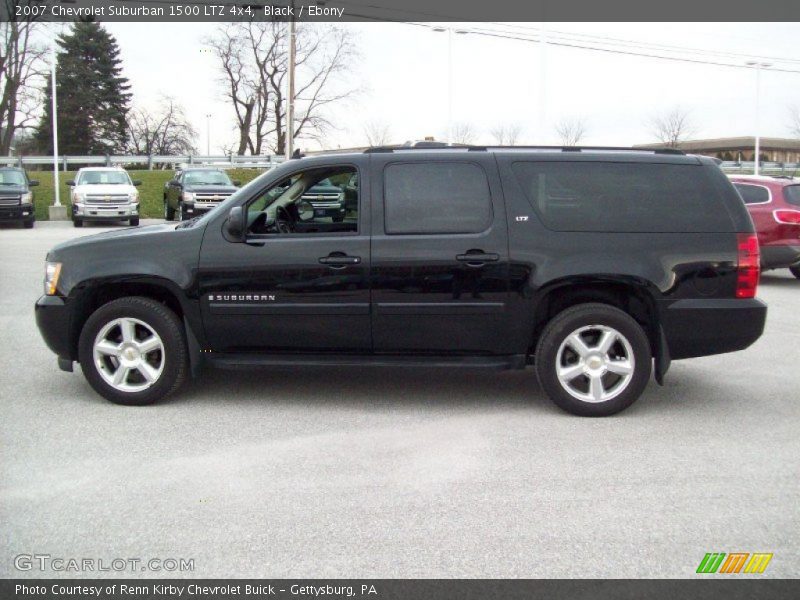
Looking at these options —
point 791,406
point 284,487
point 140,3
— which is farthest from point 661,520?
point 140,3

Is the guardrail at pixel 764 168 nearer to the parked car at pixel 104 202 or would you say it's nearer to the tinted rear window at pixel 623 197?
the parked car at pixel 104 202

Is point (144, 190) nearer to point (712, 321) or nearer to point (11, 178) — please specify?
point (11, 178)

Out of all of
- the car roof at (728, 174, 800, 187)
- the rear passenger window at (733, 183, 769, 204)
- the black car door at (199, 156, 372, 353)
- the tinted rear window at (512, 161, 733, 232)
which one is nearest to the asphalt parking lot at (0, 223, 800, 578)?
the black car door at (199, 156, 372, 353)

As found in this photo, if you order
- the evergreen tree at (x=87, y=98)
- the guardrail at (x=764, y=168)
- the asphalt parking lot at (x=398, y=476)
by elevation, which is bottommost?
the asphalt parking lot at (x=398, y=476)

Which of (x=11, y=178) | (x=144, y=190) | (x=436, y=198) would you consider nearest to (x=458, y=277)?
(x=436, y=198)

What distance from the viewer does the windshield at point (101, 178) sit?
27.8 m

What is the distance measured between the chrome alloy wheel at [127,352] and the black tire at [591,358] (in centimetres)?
274

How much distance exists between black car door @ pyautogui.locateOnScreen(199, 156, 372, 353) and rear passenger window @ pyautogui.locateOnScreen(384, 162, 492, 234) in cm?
22

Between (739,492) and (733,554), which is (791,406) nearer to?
(739,492)

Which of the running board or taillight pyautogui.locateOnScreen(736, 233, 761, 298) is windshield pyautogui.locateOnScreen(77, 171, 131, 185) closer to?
the running board

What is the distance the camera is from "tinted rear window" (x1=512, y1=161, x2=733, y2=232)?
6137mm

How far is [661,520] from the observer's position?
423 cm

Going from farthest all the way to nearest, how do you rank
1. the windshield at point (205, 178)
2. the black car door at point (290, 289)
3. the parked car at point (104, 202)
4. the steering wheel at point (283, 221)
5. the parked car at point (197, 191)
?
the windshield at point (205, 178)
the parked car at point (197, 191)
the parked car at point (104, 202)
the steering wheel at point (283, 221)
the black car door at point (290, 289)

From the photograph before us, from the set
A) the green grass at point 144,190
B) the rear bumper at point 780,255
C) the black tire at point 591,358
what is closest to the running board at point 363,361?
the black tire at point 591,358
